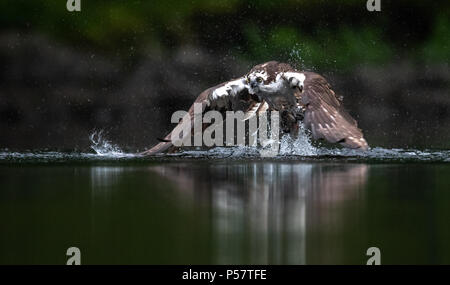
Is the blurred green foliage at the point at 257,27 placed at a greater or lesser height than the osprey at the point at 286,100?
greater

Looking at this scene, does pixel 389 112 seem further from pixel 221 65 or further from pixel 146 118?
pixel 146 118

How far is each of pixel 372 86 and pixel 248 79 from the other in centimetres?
784

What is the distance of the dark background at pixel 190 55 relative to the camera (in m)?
18.2

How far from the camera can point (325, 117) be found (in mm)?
9742

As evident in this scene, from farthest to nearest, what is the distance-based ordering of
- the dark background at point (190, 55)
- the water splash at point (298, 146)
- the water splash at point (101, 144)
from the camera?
the dark background at point (190, 55) < the water splash at point (101, 144) < the water splash at point (298, 146)

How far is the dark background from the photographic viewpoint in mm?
18156

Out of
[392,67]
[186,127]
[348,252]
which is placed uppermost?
[392,67]

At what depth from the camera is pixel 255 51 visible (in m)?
18.9

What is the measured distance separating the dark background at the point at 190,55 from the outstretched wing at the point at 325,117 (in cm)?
713

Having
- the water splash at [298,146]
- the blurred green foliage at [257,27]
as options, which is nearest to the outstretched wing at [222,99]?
the water splash at [298,146]

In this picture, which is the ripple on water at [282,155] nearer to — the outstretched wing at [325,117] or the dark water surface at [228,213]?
the dark water surface at [228,213]

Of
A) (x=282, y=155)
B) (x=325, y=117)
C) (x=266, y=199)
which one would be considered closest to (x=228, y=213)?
(x=266, y=199)

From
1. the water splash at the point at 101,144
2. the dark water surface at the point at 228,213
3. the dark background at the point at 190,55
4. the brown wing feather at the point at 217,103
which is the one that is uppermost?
the dark background at the point at 190,55

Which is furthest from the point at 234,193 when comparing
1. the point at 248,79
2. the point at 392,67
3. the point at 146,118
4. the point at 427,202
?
the point at 392,67
